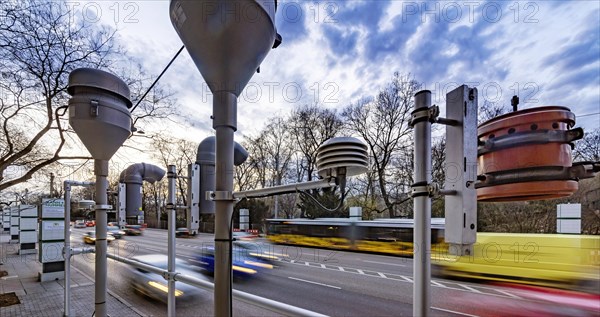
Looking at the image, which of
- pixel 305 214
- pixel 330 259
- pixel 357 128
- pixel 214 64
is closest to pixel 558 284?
pixel 214 64

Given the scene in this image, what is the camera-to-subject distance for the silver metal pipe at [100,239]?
305 centimetres

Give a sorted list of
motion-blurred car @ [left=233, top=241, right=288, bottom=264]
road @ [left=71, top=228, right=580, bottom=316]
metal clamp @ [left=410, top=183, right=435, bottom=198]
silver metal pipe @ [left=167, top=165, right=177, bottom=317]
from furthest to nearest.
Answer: motion-blurred car @ [left=233, top=241, right=288, bottom=264] < road @ [left=71, top=228, right=580, bottom=316] < silver metal pipe @ [left=167, top=165, right=177, bottom=317] < metal clamp @ [left=410, top=183, right=435, bottom=198]

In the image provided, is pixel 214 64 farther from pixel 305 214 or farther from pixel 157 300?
pixel 305 214

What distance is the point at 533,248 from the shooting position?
69.6 inches

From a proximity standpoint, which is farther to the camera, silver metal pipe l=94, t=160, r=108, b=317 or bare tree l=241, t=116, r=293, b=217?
bare tree l=241, t=116, r=293, b=217

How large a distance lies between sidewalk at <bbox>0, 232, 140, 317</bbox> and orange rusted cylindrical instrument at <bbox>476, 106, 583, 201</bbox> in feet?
19.1

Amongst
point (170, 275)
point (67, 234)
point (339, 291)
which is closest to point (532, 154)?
point (170, 275)

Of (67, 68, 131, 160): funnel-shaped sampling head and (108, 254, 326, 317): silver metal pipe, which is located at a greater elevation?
(67, 68, 131, 160): funnel-shaped sampling head

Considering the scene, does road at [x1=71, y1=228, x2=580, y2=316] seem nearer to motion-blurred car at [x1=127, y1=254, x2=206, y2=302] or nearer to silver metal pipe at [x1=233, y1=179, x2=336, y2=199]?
motion-blurred car at [x1=127, y1=254, x2=206, y2=302]

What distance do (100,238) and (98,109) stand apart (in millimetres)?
1372

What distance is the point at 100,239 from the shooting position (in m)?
3.05


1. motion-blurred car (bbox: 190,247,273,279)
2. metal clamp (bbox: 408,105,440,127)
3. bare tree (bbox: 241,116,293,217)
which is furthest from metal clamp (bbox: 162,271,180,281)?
bare tree (bbox: 241,116,293,217)

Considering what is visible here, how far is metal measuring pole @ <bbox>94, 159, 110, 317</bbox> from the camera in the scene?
3.05m

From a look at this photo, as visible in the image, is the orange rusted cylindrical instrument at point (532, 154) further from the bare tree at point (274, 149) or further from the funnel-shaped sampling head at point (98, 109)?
the bare tree at point (274, 149)
